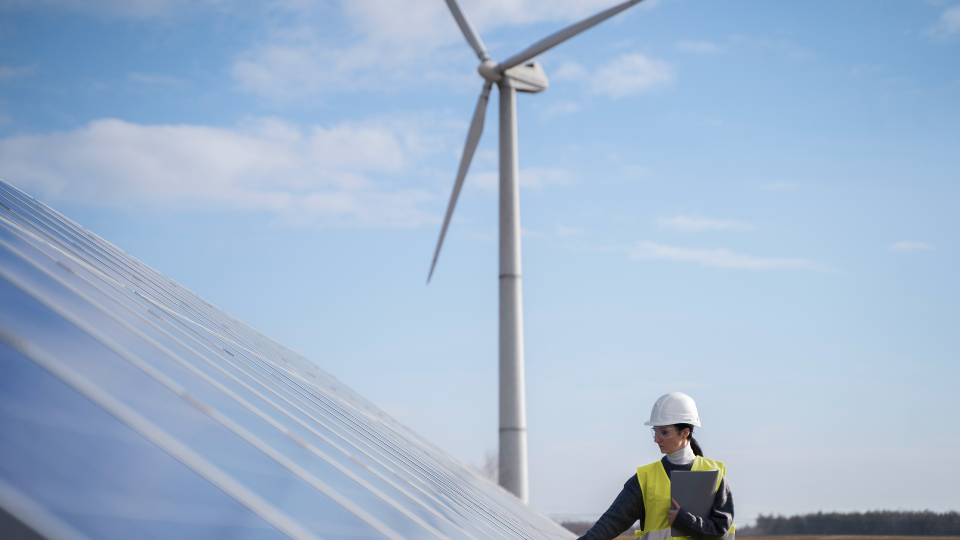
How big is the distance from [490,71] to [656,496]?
2700 cm

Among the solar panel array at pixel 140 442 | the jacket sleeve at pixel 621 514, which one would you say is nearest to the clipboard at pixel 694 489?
the jacket sleeve at pixel 621 514

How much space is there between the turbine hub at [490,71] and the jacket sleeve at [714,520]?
88.1 ft

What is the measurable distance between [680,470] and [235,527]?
4.02 metres

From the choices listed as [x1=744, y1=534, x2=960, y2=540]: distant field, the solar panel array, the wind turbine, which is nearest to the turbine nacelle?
the wind turbine

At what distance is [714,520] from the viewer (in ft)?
19.4

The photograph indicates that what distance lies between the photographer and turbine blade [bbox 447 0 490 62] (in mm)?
32375

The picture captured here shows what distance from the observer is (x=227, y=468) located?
322 cm

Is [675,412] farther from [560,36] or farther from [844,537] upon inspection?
[844,537]

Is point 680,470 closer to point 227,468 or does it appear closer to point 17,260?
point 227,468

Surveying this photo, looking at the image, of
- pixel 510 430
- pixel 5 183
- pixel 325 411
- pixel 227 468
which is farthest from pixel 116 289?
pixel 510 430

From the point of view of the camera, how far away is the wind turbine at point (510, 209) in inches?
1069

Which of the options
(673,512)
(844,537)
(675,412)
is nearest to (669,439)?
(675,412)

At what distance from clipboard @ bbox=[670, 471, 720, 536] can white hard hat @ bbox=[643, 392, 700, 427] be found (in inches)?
19.1

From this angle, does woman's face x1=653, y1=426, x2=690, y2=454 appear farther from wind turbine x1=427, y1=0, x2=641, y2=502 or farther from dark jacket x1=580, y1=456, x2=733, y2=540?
wind turbine x1=427, y1=0, x2=641, y2=502
